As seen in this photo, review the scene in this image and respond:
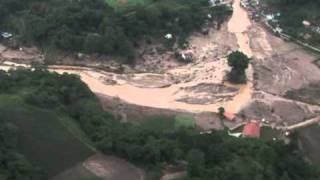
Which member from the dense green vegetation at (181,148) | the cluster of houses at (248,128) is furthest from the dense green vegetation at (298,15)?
the dense green vegetation at (181,148)

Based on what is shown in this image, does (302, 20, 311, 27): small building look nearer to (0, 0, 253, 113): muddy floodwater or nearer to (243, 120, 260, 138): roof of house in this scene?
(0, 0, 253, 113): muddy floodwater

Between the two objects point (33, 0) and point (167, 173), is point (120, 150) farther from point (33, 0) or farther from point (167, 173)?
point (33, 0)

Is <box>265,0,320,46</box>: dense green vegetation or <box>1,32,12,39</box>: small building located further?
<box>265,0,320,46</box>: dense green vegetation

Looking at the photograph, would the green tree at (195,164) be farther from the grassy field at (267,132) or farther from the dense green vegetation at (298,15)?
the dense green vegetation at (298,15)

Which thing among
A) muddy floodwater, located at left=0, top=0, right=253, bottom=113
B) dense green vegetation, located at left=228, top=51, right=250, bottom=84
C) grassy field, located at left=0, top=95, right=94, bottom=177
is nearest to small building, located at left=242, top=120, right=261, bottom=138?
muddy floodwater, located at left=0, top=0, right=253, bottom=113

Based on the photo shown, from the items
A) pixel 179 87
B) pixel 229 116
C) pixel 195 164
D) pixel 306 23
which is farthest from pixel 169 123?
pixel 306 23

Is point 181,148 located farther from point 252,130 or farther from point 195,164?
point 252,130
